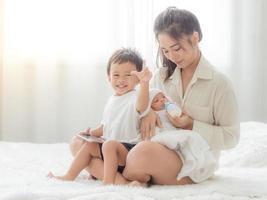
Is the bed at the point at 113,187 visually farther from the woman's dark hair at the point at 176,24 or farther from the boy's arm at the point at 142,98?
the woman's dark hair at the point at 176,24

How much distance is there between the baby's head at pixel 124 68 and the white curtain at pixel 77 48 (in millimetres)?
1301

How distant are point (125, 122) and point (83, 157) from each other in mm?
167

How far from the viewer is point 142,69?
1.53 m

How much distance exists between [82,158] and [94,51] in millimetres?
1394

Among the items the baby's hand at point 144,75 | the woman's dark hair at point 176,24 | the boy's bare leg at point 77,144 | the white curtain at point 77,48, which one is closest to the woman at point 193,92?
the woman's dark hair at point 176,24

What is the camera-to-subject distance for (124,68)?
4.96ft

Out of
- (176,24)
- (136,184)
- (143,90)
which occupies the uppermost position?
(176,24)

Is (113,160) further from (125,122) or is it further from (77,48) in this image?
(77,48)

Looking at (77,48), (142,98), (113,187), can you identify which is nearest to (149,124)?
(142,98)

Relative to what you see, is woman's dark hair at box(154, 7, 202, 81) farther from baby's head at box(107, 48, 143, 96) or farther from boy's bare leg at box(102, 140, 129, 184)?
boy's bare leg at box(102, 140, 129, 184)

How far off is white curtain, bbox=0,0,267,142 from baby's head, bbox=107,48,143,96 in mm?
1301

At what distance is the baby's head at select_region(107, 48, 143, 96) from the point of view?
1515 mm

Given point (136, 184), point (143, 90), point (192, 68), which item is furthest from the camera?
point (192, 68)

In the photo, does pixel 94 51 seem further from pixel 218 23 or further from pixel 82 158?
pixel 82 158
